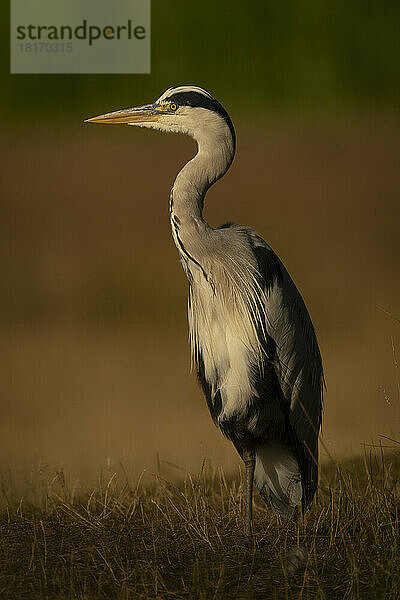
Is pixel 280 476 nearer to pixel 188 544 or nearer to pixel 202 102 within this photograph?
pixel 188 544

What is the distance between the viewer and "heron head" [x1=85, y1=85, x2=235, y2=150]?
3852mm

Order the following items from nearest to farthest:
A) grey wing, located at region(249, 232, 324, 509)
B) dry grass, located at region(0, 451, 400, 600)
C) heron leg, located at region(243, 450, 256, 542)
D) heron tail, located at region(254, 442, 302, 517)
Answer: dry grass, located at region(0, 451, 400, 600)
heron leg, located at region(243, 450, 256, 542)
grey wing, located at region(249, 232, 324, 509)
heron tail, located at region(254, 442, 302, 517)

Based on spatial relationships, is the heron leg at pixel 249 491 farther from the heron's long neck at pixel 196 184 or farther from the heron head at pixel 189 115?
the heron head at pixel 189 115

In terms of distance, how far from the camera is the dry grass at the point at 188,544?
3.02 meters

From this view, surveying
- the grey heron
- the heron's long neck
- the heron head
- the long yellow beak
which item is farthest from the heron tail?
the long yellow beak

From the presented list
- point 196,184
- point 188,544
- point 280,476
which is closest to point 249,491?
point 280,476

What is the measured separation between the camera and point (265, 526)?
393 centimetres

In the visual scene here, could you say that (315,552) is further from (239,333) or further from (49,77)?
(49,77)

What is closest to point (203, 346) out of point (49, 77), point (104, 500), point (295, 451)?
point (295, 451)

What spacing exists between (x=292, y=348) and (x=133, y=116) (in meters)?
1.24

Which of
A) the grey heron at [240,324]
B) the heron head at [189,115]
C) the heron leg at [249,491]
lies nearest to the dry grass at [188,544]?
the heron leg at [249,491]

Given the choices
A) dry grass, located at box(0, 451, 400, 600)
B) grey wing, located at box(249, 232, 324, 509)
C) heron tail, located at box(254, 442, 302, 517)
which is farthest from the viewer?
heron tail, located at box(254, 442, 302, 517)

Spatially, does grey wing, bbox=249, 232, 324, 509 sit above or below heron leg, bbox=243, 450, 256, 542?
above

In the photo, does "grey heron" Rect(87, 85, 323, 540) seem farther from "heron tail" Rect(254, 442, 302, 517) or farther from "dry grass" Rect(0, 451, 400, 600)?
"dry grass" Rect(0, 451, 400, 600)
